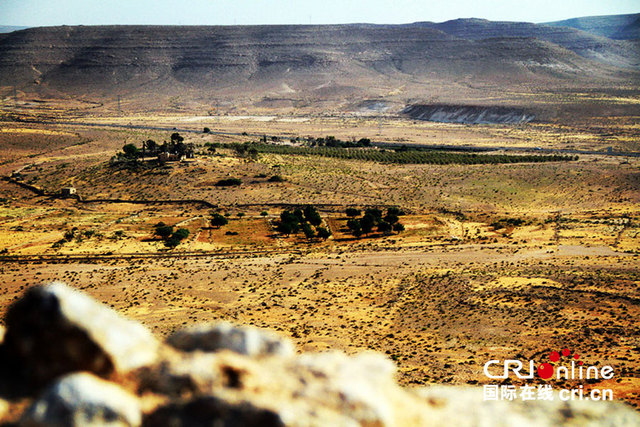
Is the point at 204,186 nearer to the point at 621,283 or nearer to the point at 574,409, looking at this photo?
the point at 621,283

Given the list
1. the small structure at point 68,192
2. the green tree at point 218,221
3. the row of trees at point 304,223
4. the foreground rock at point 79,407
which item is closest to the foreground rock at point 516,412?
the foreground rock at point 79,407

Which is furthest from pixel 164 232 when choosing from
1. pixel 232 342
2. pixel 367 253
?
pixel 232 342

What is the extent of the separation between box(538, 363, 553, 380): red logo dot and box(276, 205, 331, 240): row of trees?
1133 inches

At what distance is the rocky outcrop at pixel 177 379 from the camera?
6.07 metres

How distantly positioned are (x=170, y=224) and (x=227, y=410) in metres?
48.8

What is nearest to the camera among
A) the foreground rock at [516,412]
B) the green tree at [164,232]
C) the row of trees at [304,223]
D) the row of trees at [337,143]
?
the foreground rock at [516,412]

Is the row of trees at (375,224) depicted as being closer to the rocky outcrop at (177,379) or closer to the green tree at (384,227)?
the green tree at (384,227)

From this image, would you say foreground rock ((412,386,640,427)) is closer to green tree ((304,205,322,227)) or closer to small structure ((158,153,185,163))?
green tree ((304,205,322,227))

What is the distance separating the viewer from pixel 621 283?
104 feet

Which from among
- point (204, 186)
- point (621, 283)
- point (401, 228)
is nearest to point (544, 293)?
point (621, 283)

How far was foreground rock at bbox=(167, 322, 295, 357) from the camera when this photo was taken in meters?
7.03

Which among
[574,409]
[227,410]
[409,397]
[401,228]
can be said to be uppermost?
[227,410]

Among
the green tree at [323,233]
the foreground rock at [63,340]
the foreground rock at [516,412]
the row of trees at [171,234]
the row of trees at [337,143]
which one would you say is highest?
the foreground rock at [63,340]

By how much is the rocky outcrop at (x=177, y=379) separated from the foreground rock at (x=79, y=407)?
0.01 meters
